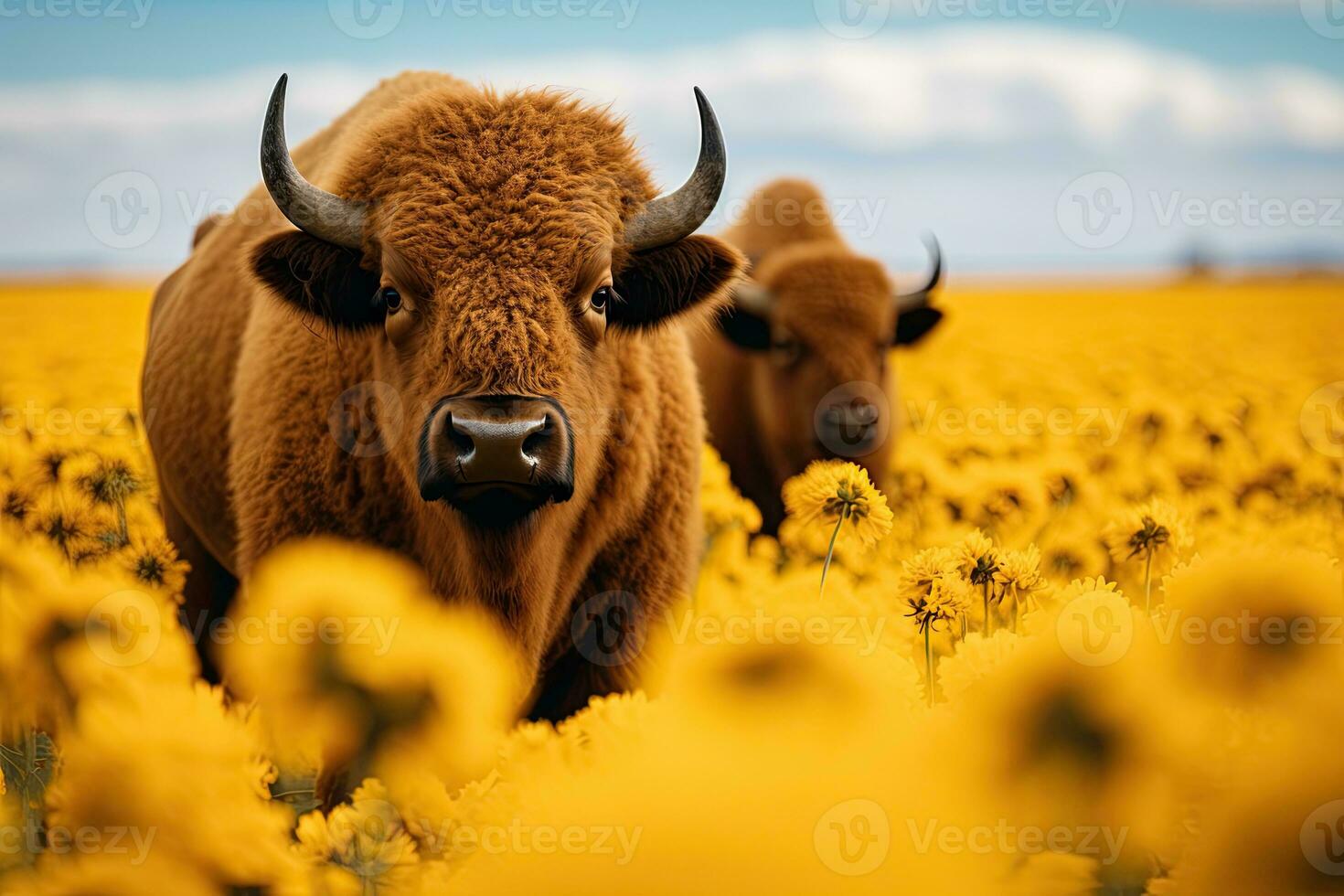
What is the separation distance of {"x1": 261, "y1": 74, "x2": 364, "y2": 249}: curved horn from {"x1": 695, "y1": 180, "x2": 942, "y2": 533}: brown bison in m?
3.30

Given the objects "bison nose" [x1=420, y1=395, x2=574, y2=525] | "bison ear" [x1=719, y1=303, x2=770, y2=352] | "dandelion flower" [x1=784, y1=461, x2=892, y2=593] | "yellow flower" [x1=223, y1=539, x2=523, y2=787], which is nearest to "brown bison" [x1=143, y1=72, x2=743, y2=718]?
"bison nose" [x1=420, y1=395, x2=574, y2=525]

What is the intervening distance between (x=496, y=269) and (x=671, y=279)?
30.7 inches

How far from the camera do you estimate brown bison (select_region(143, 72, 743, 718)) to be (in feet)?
10.5

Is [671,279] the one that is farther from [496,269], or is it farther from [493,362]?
[493,362]

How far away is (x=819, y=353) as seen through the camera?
6734 mm

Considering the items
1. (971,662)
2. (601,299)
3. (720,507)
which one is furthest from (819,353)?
(971,662)

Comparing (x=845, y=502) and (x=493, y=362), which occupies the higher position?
(x=493, y=362)

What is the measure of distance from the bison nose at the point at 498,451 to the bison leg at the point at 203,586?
269cm

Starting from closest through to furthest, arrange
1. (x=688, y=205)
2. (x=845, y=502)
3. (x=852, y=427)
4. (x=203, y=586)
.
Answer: (x=845, y=502) < (x=688, y=205) < (x=203, y=586) < (x=852, y=427)

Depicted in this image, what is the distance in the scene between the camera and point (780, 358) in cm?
693

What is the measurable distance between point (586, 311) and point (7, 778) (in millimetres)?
2046

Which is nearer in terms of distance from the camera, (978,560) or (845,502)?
(978,560)

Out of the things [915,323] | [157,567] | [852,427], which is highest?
[915,323]

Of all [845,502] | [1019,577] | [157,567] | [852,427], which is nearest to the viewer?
[1019,577]
